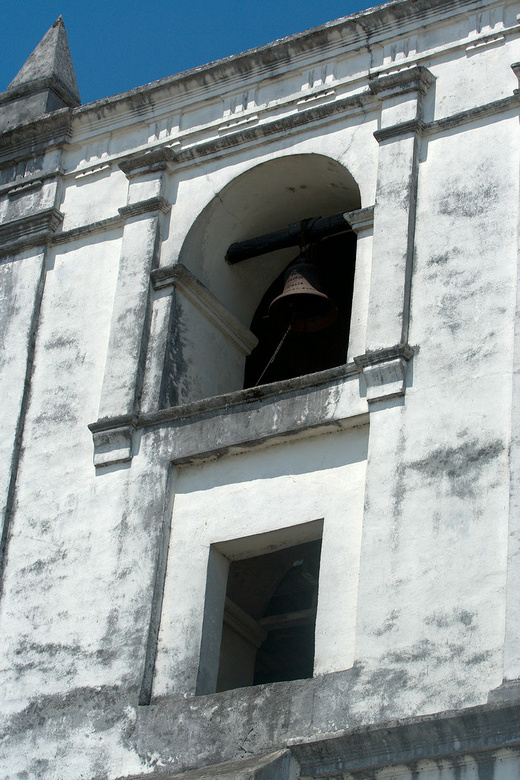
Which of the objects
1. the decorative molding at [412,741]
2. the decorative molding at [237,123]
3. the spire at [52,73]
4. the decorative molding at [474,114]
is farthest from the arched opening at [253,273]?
the decorative molding at [412,741]

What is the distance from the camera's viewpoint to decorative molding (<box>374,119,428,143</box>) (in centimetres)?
1210

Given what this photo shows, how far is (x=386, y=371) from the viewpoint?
36.1ft

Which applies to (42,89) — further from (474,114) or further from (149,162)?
(474,114)

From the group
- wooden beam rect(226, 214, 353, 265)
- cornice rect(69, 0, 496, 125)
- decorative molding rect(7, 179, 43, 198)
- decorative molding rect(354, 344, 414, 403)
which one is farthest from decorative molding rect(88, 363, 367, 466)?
cornice rect(69, 0, 496, 125)

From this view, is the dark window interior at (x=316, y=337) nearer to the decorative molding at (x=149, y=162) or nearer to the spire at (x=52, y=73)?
the decorative molding at (x=149, y=162)

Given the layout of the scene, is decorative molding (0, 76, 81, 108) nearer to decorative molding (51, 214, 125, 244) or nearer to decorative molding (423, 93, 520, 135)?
decorative molding (51, 214, 125, 244)

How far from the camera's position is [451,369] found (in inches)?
425

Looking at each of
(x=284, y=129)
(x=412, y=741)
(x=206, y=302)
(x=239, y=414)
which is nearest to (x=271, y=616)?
(x=239, y=414)

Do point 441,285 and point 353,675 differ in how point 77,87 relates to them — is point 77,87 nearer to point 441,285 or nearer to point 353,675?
point 441,285

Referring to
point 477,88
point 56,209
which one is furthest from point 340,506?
point 56,209

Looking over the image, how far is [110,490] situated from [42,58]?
5.13 metres

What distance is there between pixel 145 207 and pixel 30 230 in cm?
118

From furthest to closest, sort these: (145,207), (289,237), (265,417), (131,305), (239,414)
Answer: (145,207) < (289,237) < (131,305) < (239,414) < (265,417)

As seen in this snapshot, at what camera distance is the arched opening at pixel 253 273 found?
12727 mm
